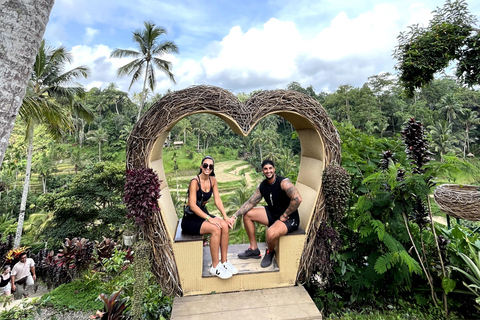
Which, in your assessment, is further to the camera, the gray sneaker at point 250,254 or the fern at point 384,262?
the gray sneaker at point 250,254

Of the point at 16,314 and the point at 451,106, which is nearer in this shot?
the point at 16,314

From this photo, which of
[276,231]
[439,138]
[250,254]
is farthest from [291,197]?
[439,138]

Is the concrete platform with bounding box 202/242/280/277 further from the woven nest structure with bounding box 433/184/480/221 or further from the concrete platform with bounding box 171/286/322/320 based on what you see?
the woven nest structure with bounding box 433/184/480/221

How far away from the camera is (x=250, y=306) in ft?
A: 7.71

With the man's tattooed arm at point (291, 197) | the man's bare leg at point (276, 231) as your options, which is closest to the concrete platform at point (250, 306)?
the man's bare leg at point (276, 231)

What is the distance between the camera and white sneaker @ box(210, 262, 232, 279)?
2525mm

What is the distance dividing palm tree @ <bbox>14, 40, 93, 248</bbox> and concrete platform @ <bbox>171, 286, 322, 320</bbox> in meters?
8.96

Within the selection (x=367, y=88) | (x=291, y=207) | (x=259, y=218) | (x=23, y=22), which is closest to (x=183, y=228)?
(x=259, y=218)

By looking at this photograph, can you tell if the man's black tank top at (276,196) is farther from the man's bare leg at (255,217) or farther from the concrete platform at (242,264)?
the concrete platform at (242,264)

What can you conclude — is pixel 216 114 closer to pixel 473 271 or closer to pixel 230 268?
pixel 230 268

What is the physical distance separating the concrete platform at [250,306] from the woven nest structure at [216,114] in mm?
244

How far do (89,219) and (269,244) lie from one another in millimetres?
9359

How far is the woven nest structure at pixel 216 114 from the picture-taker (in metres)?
2.45

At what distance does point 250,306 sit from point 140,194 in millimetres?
1562
